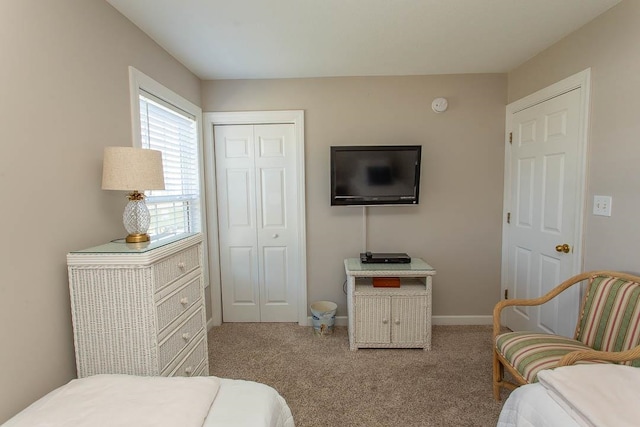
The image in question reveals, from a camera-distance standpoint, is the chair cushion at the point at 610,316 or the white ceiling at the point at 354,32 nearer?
the chair cushion at the point at 610,316

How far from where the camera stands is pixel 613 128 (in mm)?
1876

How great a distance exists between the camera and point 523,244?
2736 mm

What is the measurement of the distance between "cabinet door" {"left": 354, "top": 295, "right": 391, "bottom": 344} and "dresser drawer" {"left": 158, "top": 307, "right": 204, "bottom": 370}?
4.25ft

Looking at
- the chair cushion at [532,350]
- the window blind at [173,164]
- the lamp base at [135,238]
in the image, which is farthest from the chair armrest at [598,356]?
the window blind at [173,164]

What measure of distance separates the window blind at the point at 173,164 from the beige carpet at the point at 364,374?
117 centimetres

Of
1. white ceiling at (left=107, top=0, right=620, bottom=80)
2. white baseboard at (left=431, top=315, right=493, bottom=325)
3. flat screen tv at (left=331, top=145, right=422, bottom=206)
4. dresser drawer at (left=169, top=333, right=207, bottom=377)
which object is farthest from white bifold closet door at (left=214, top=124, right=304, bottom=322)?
white baseboard at (left=431, top=315, right=493, bottom=325)

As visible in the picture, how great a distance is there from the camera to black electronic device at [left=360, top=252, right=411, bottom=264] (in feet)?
9.05

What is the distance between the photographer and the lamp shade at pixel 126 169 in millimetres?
1494

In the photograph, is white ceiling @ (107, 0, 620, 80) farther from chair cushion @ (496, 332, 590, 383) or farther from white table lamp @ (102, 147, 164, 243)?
chair cushion @ (496, 332, 590, 383)

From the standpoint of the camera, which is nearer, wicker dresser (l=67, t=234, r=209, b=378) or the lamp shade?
wicker dresser (l=67, t=234, r=209, b=378)

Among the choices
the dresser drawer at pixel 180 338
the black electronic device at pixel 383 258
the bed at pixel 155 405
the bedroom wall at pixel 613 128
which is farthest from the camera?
the black electronic device at pixel 383 258

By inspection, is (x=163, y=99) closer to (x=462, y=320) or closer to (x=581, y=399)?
(x=581, y=399)

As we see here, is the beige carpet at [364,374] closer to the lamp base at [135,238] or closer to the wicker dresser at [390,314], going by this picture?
the wicker dresser at [390,314]

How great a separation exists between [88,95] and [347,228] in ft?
7.34
